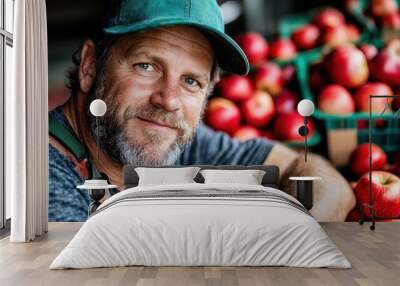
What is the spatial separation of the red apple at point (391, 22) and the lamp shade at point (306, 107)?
143 cm

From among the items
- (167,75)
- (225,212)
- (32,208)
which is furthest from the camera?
(167,75)

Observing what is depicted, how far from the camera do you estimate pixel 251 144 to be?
7.34 meters

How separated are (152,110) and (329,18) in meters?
2.42

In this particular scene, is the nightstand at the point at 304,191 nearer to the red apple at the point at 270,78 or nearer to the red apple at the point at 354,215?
the red apple at the point at 354,215

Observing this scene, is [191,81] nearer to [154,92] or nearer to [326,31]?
[154,92]

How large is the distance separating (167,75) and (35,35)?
157 centimetres

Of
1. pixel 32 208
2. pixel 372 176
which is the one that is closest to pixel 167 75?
pixel 32 208

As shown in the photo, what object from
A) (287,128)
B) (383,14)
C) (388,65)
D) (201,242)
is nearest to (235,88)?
(287,128)

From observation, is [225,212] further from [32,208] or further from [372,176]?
[372,176]

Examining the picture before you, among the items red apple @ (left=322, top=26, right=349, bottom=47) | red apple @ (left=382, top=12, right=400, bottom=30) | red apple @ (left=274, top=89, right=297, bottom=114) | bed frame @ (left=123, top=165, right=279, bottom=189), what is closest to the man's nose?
bed frame @ (left=123, top=165, right=279, bottom=189)

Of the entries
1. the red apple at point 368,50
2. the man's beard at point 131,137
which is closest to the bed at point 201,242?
the man's beard at point 131,137

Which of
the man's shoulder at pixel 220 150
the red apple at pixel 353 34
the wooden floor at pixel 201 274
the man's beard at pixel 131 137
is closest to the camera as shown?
the wooden floor at pixel 201 274

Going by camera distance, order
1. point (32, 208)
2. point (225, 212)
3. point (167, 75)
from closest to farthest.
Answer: point (225, 212) → point (32, 208) → point (167, 75)

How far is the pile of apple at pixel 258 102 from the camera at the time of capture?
7.32 m
